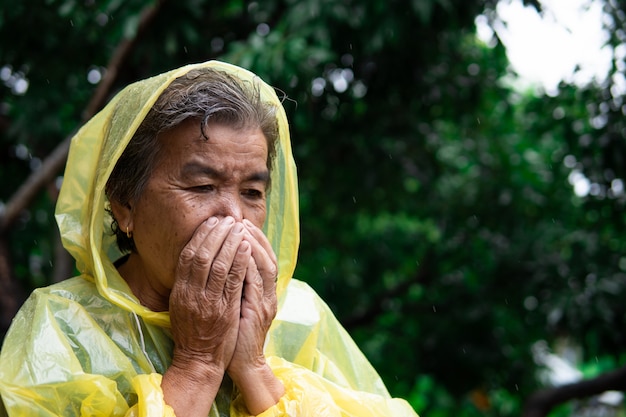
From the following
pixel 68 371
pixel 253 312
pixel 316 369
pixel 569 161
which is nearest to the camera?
pixel 68 371

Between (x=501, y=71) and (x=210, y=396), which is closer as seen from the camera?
(x=210, y=396)

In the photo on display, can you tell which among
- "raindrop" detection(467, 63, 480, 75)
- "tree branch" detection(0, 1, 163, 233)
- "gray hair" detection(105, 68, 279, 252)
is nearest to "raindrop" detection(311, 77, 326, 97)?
"tree branch" detection(0, 1, 163, 233)

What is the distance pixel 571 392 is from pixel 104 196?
4514 millimetres

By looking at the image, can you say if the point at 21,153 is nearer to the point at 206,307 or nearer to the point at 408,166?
the point at 408,166

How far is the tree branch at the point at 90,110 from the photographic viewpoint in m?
4.39

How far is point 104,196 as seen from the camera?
89.1 inches

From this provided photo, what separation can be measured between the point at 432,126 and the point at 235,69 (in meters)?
3.91

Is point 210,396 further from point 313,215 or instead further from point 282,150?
point 313,215

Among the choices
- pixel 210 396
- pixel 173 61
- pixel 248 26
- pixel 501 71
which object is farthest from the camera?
pixel 501 71

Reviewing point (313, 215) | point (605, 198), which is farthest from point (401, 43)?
point (313, 215)

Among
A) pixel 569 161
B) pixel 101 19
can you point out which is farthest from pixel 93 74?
pixel 569 161

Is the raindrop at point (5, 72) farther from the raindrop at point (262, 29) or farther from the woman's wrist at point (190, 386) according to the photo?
the woman's wrist at point (190, 386)

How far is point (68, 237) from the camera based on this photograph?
230cm

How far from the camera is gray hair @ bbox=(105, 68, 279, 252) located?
213 centimetres
